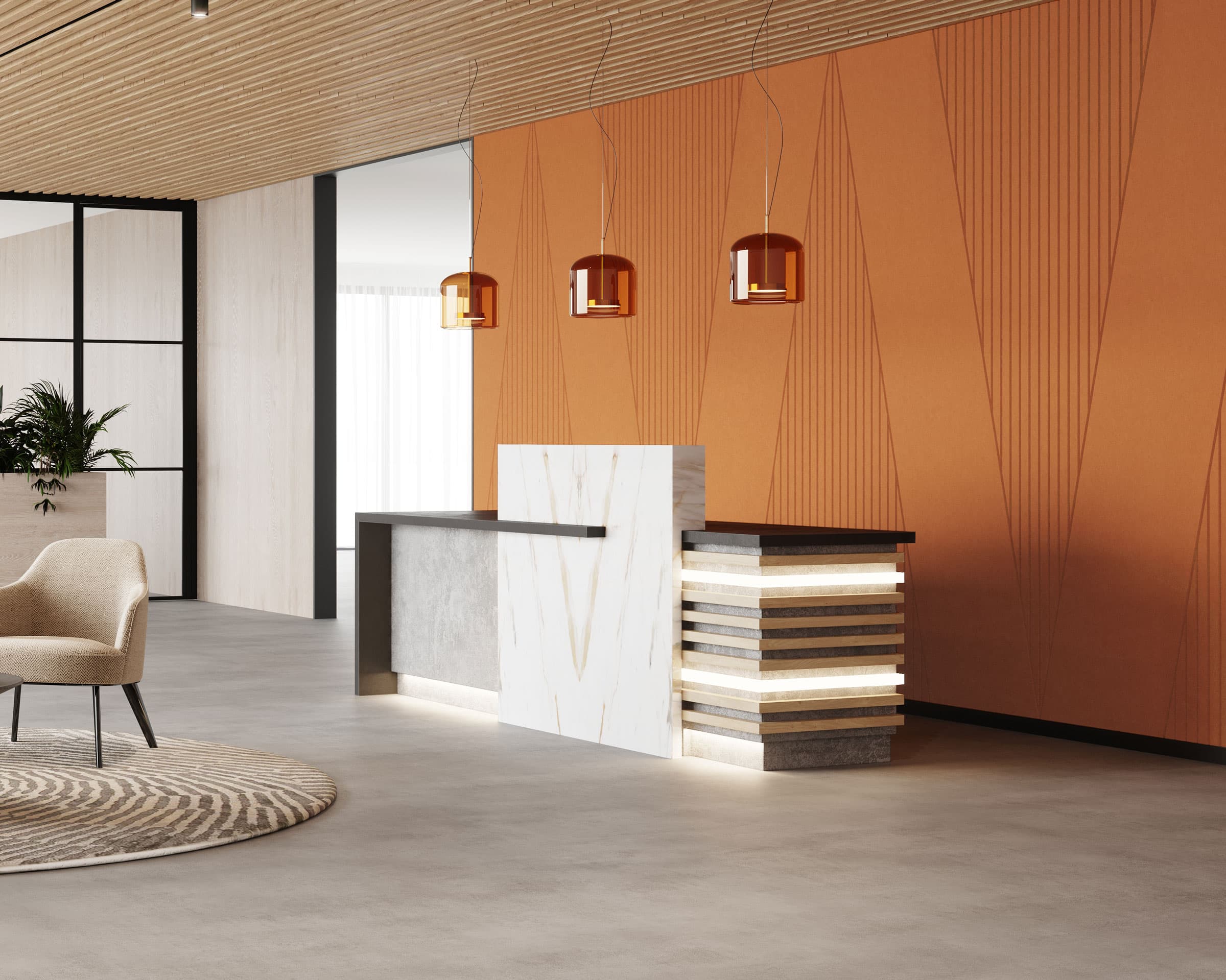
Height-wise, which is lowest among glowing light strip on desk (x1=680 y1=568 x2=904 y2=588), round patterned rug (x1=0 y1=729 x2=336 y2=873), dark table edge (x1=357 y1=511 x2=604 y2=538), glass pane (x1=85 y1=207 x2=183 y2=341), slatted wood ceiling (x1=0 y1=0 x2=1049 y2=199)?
round patterned rug (x1=0 y1=729 x2=336 y2=873)

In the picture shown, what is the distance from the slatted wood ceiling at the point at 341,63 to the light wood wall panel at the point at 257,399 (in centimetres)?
104

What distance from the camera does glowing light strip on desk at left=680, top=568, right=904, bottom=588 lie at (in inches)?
246

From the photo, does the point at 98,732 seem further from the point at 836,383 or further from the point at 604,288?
the point at 836,383

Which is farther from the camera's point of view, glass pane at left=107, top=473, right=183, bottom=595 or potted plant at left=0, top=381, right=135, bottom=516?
glass pane at left=107, top=473, right=183, bottom=595

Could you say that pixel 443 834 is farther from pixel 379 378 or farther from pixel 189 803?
pixel 379 378

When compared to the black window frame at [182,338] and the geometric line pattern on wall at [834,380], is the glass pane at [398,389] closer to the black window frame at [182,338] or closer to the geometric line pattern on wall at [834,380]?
the black window frame at [182,338]

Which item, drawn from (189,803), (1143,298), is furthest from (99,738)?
(1143,298)

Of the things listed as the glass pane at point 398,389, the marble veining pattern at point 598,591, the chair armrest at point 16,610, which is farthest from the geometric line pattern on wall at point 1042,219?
the glass pane at point 398,389

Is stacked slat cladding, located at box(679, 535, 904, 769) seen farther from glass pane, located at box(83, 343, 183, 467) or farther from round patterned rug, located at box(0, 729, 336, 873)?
glass pane, located at box(83, 343, 183, 467)

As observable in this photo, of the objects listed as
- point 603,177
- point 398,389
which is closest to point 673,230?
point 603,177

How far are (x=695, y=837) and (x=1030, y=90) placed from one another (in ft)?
13.1

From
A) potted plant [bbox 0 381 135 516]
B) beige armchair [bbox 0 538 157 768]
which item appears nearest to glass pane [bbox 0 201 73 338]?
potted plant [bbox 0 381 135 516]

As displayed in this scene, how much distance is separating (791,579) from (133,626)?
2.57 m

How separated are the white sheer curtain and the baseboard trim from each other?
11283mm
